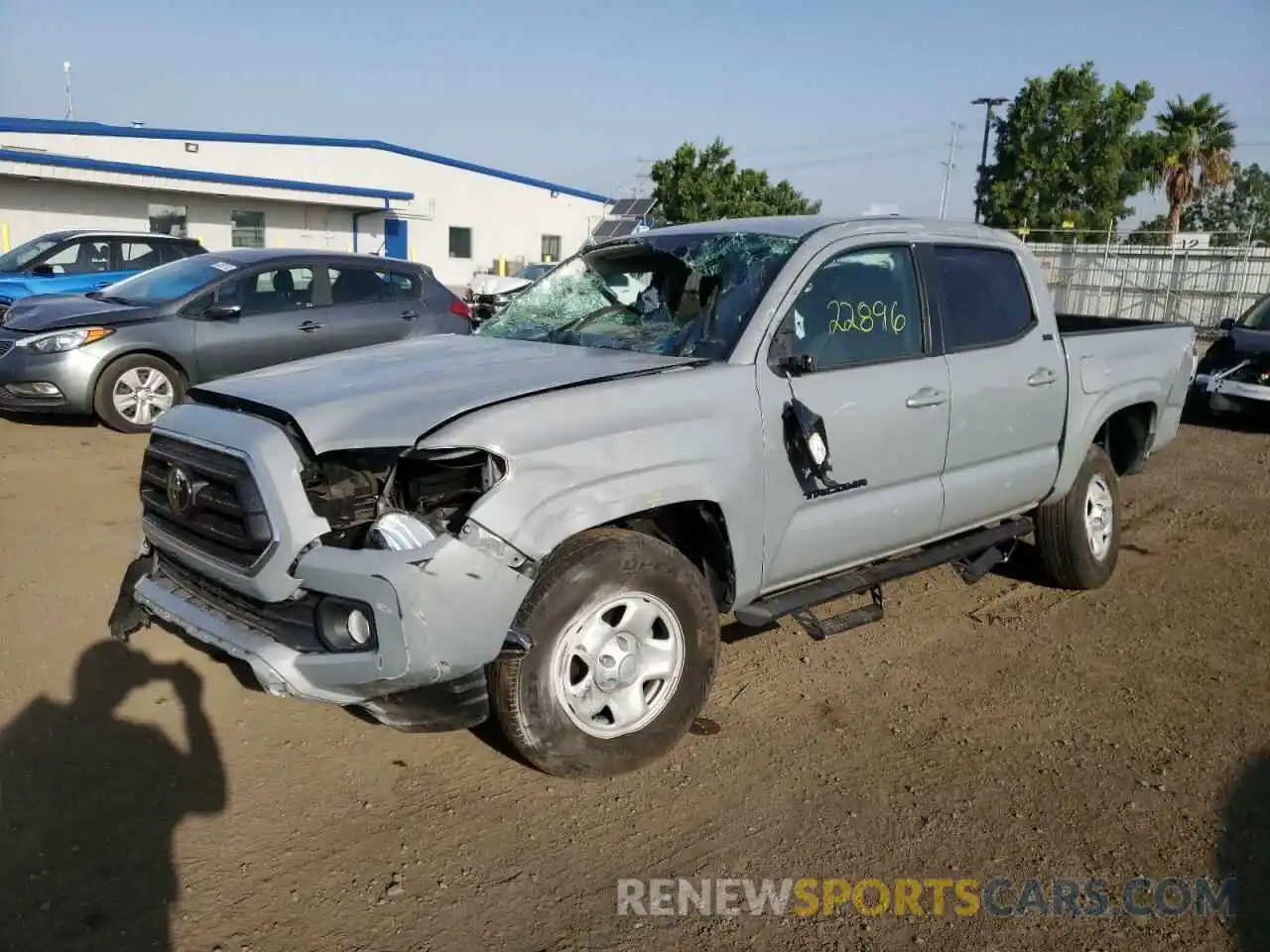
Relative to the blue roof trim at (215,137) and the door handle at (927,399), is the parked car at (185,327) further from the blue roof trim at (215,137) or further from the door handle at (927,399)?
the blue roof trim at (215,137)

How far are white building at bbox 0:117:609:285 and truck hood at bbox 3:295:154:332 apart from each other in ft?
43.9

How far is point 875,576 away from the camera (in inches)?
165

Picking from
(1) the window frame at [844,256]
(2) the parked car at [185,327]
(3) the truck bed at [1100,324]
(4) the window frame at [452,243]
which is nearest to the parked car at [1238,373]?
(3) the truck bed at [1100,324]

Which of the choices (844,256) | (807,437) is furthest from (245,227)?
(807,437)

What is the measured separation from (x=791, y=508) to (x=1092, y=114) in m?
41.2

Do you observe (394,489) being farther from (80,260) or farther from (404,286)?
(80,260)

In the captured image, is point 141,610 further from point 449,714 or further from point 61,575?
point 61,575

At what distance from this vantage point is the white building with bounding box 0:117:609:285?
68.6 feet

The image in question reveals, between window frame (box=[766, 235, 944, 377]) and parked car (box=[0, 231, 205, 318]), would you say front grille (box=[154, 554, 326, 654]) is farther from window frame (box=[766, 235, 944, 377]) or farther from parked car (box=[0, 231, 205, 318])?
parked car (box=[0, 231, 205, 318])

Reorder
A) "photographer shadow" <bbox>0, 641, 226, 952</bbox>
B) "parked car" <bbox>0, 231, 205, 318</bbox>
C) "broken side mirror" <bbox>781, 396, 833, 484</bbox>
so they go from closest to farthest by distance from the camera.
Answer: "photographer shadow" <bbox>0, 641, 226, 952</bbox>
"broken side mirror" <bbox>781, 396, 833, 484</bbox>
"parked car" <bbox>0, 231, 205, 318</bbox>

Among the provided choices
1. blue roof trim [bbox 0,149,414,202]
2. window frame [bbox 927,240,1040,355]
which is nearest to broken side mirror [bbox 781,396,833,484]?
window frame [bbox 927,240,1040,355]

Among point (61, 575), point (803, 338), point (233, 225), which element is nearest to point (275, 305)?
point (61, 575)

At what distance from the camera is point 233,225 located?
2422 centimetres

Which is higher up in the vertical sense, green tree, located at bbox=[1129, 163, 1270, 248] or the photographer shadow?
green tree, located at bbox=[1129, 163, 1270, 248]
